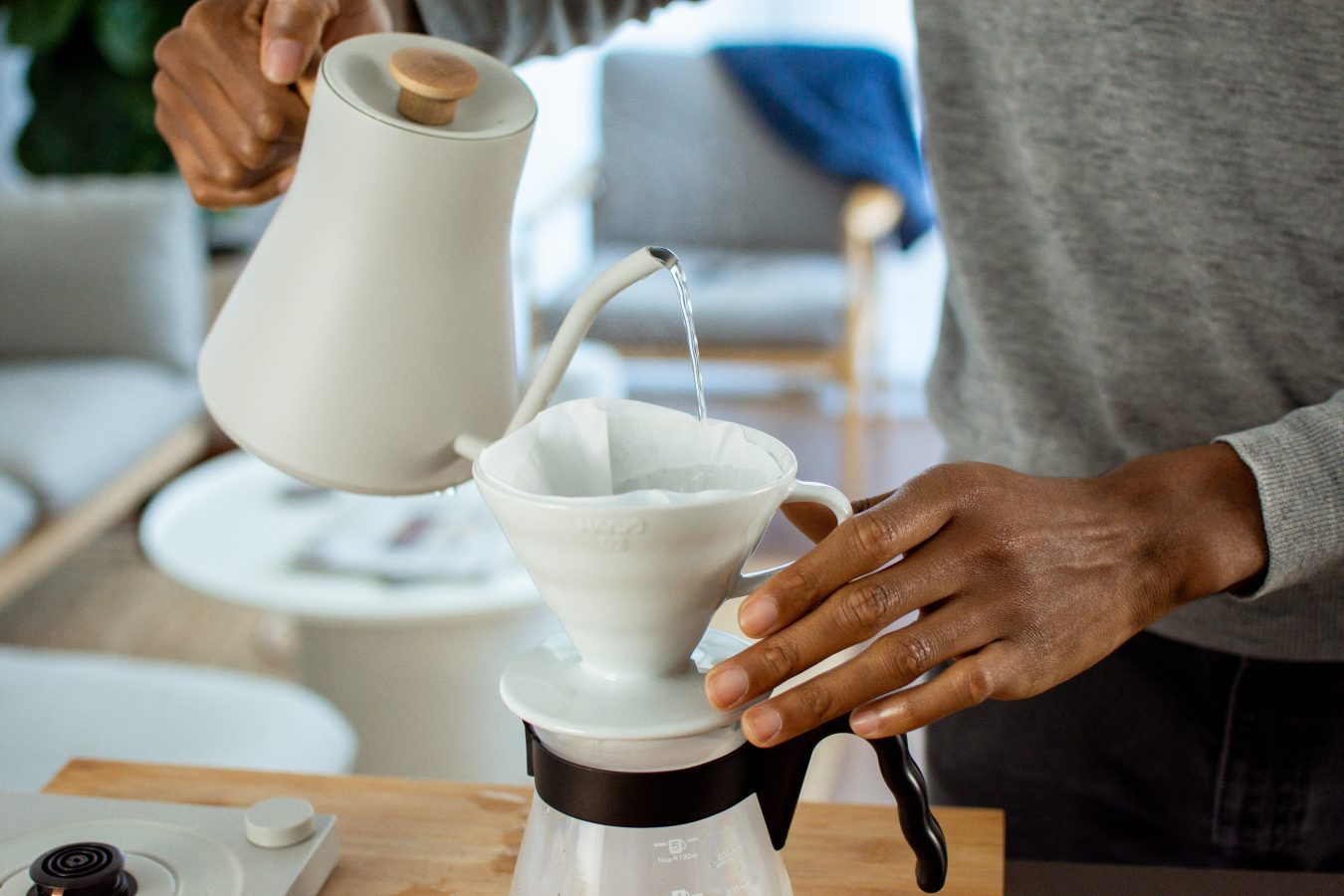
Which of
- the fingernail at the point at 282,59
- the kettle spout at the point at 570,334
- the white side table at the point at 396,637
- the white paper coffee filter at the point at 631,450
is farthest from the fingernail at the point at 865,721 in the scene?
the white side table at the point at 396,637

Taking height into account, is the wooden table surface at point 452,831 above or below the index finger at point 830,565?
below

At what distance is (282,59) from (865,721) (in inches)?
19.3

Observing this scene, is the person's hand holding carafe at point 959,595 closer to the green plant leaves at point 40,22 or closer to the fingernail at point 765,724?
the fingernail at point 765,724

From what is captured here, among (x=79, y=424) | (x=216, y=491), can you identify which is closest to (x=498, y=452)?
(x=216, y=491)

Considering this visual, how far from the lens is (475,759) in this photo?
200 centimetres

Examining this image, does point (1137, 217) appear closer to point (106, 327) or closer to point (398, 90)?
point (398, 90)

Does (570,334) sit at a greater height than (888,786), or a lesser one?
greater

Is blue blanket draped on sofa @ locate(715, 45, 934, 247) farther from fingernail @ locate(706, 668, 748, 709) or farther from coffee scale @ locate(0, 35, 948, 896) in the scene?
fingernail @ locate(706, 668, 748, 709)

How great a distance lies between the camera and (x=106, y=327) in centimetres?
303

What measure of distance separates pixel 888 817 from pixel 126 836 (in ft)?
1.39

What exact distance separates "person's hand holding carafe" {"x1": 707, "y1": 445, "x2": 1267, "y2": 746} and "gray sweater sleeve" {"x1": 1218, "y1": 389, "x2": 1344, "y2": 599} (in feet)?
0.16

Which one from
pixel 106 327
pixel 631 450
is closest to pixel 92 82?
pixel 106 327

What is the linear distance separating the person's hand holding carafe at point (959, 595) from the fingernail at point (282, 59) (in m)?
0.42

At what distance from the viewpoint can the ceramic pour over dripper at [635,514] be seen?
52 centimetres
